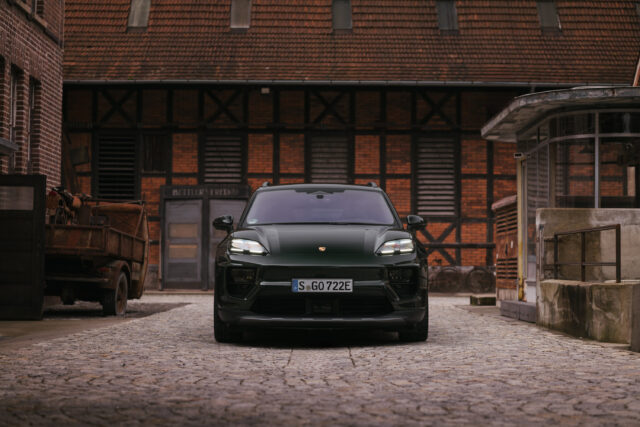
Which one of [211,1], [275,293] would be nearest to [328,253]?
[275,293]

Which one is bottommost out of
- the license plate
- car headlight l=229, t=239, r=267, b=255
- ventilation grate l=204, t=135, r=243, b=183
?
the license plate

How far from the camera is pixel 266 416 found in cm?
461

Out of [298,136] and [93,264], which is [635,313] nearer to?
[93,264]

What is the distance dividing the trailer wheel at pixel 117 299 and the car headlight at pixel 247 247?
14.7ft

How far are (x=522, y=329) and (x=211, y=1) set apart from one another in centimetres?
1743

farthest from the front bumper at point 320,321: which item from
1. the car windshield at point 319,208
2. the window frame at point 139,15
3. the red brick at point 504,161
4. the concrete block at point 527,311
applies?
the window frame at point 139,15

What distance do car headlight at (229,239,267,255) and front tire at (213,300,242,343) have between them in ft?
1.89

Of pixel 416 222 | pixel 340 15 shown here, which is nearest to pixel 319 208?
pixel 416 222

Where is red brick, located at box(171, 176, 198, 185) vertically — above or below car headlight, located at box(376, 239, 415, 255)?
above

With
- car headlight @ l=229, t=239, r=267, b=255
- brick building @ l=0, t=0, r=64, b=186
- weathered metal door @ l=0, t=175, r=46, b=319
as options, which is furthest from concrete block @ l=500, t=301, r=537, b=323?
brick building @ l=0, t=0, r=64, b=186

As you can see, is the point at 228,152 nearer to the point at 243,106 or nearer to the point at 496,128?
the point at 243,106

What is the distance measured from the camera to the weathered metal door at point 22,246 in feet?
37.0

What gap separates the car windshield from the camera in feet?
29.3

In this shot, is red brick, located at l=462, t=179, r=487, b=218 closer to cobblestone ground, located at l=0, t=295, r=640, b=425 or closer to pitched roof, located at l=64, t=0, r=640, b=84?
pitched roof, located at l=64, t=0, r=640, b=84
